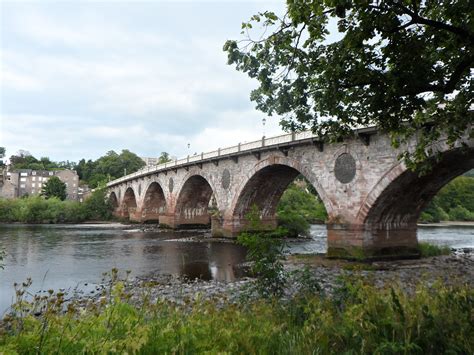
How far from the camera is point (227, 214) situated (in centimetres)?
3073

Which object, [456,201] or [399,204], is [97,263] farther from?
[456,201]

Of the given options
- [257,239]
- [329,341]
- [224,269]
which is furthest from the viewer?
[224,269]

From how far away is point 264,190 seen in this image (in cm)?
3025

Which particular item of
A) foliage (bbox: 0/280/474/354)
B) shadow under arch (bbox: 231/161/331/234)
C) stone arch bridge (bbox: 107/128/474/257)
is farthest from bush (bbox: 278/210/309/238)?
foliage (bbox: 0/280/474/354)

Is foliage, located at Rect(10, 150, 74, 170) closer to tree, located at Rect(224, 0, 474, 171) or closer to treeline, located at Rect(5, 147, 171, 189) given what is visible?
treeline, located at Rect(5, 147, 171, 189)

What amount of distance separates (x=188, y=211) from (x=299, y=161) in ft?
80.8

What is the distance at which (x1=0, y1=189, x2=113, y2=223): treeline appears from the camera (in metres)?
56.6

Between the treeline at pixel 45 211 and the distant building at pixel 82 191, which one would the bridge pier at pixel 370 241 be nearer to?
the treeline at pixel 45 211

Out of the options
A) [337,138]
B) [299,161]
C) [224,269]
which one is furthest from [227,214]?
[337,138]

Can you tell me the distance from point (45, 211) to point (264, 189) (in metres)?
42.5

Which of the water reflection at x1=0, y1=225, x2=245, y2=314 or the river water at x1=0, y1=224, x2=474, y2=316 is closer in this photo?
the river water at x1=0, y1=224, x2=474, y2=316

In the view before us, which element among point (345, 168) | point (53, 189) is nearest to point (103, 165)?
point (53, 189)

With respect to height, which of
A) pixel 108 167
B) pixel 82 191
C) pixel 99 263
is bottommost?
pixel 99 263

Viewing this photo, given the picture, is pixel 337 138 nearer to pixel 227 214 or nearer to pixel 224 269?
pixel 224 269
